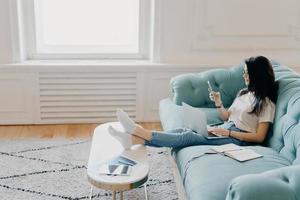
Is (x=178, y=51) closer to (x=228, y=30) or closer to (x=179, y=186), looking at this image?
(x=228, y=30)

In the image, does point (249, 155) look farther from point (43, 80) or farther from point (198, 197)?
point (43, 80)

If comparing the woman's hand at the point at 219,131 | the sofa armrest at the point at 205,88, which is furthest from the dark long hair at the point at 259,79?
the sofa armrest at the point at 205,88

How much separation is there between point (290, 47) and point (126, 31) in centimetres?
158

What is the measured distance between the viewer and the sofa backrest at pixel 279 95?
7.41 feet

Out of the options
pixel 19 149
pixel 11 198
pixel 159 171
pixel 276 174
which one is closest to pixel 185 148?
pixel 159 171

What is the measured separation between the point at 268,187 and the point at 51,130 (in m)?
2.52

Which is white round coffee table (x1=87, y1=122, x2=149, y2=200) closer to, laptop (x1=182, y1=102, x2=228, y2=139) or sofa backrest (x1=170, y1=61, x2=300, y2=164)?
laptop (x1=182, y1=102, x2=228, y2=139)

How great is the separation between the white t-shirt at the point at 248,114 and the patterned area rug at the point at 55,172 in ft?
1.99

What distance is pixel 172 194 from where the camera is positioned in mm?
2576

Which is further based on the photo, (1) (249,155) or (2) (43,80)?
(2) (43,80)

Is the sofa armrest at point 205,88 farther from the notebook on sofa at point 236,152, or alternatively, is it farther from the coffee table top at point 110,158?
the notebook on sofa at point 236,152

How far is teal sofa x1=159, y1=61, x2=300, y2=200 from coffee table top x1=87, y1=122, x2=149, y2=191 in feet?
0.74

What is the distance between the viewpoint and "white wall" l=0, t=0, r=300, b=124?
365 centimetres

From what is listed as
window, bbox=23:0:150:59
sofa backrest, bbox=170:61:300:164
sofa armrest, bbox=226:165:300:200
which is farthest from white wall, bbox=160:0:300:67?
sofa armrest, bbox=226:165:300:200
